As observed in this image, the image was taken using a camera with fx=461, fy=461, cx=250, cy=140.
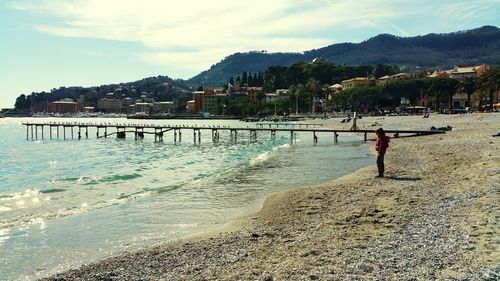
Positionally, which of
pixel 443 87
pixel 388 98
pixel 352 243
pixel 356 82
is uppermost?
pixel 356 82

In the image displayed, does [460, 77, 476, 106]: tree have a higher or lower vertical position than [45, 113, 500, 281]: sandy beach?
higher

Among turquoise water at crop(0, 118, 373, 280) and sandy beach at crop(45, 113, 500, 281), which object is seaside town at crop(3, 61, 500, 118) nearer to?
turquoise water at crop(0, 118, 373, 280)

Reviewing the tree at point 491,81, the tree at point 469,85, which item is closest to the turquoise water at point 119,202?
the tree at point 491,81

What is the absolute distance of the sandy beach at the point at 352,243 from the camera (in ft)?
24.8

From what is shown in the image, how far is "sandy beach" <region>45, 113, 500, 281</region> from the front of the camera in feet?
24.8

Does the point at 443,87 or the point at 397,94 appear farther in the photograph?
the point at 397,94

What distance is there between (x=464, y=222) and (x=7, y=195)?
2024 cm

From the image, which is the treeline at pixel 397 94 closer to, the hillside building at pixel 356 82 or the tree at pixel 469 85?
the tree at pixel 469 85

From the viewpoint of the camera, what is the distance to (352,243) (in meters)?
9.24

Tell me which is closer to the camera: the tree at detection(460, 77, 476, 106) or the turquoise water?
the turquoise water

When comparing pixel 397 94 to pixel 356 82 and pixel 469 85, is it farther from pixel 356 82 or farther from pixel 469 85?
pixel 356 82

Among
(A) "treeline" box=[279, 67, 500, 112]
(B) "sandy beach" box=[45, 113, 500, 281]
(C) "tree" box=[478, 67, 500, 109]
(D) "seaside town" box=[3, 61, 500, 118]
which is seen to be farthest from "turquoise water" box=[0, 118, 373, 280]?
(D) "seaside town" box=[3, 61, 500, 118]

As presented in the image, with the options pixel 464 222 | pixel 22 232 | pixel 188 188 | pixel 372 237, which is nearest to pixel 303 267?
pixel 372 237

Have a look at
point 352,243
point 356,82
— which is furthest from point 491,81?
point 352,243
